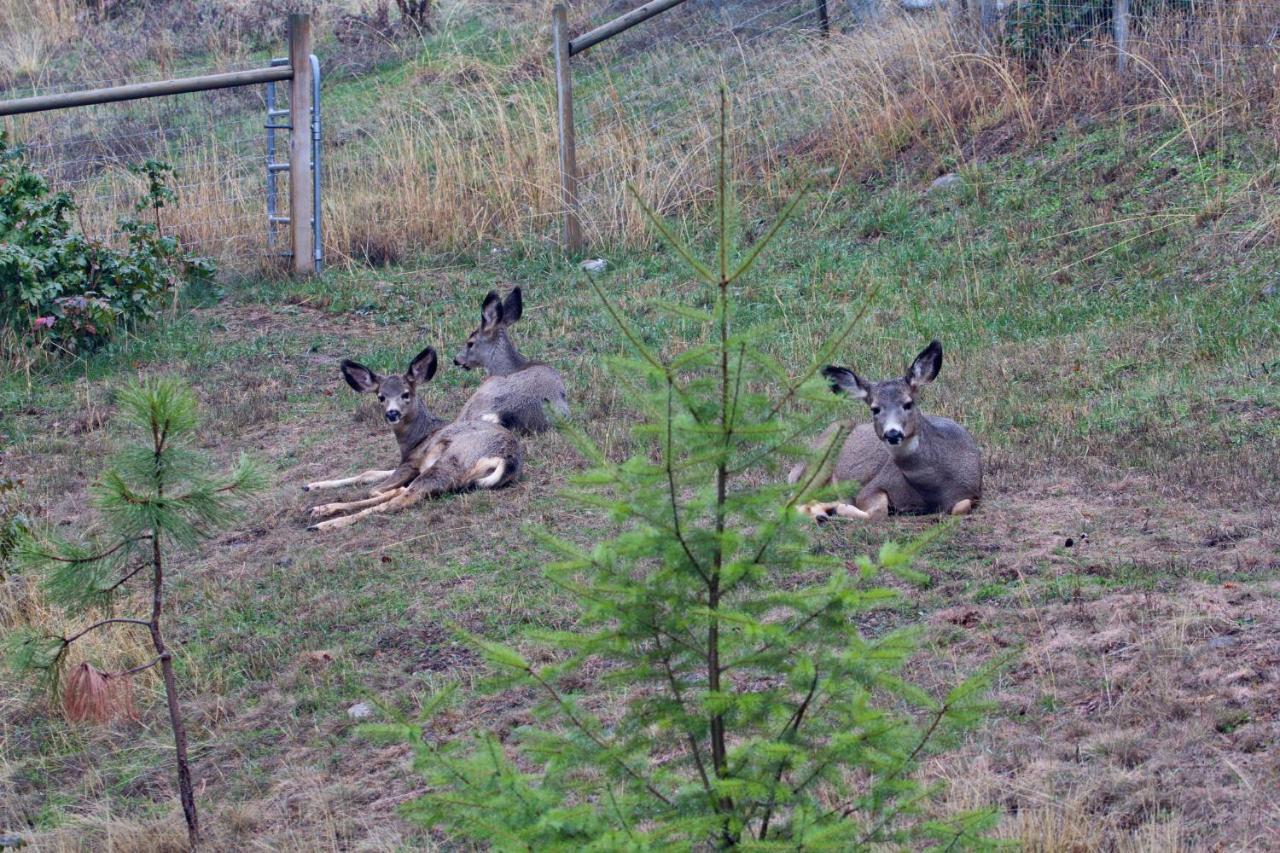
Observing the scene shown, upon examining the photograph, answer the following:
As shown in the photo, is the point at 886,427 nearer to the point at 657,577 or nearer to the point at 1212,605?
the point at 1212,605

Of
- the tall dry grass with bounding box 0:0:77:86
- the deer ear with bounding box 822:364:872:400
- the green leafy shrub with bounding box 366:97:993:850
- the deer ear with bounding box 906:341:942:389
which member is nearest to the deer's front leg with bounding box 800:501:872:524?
the deer ear with bounding box 822:364:872:400

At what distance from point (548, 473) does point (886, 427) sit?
2188 mm

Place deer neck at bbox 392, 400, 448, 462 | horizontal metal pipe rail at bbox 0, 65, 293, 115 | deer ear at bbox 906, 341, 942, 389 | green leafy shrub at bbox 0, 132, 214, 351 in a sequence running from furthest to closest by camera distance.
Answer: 1. horizontal metal pipe rail at bbox 0, 65, 293, 115
2. green leafy shrub at bbox 0, 132, 214, 351
3. deer neck at bbox 392, 400, 448, 462
4. deer ear at bbox 906, 341, 942, 389

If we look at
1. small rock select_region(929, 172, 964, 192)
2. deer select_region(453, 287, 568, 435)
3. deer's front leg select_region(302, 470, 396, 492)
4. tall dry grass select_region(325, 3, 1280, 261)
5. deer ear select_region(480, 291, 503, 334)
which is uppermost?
tall dry grass select_region(325, 3, 1280, 261)

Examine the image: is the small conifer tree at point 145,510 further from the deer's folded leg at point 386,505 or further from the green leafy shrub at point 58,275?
the green leafy shrub at point 58,275

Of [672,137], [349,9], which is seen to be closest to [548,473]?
[672,137]

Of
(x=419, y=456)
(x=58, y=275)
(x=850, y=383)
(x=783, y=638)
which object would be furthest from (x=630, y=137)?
(x=783, y=638)

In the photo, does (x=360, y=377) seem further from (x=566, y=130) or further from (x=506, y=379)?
(x=566, y=130)

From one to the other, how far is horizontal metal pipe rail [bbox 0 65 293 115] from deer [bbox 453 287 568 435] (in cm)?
396

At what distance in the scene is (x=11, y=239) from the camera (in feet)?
41.7

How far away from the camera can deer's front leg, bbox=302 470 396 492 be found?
384 inches

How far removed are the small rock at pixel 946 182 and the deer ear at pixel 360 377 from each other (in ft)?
20.3

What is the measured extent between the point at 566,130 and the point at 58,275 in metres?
4.84

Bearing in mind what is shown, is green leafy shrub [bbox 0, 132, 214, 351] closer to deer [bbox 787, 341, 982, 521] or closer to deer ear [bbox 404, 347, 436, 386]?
deer ear [bbox 404, 347, 436, 386]
